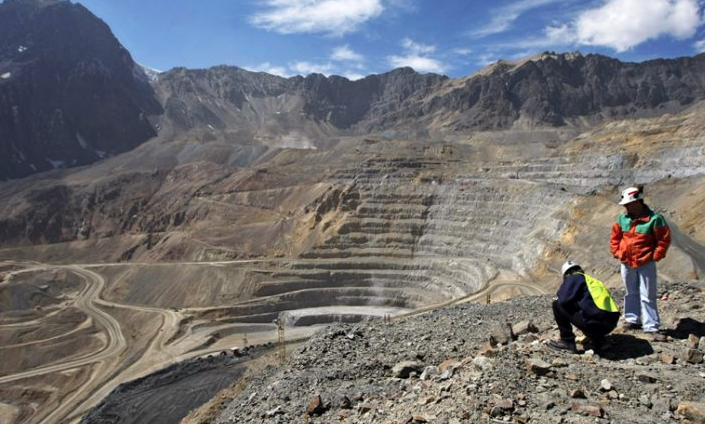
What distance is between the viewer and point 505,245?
50.4 metres

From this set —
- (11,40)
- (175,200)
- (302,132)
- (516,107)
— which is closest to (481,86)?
(516,107)

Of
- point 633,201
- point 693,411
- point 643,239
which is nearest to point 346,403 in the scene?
point 693,411

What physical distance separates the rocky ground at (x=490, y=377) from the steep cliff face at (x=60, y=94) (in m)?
139

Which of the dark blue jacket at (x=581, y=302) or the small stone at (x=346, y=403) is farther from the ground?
the dark blue jacket at (x=581, y=302)

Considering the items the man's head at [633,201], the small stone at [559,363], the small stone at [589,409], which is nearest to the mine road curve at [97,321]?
the small stone at [559,363]

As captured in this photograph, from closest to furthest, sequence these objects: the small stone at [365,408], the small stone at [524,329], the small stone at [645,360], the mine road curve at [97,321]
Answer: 1. the small stone at [645,360]
2. the small stone at [365,408]
3. the small stone at [524,329]
4. the mine road curve at [97,321]

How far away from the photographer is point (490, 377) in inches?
270

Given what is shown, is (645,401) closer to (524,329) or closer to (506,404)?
(506,404)

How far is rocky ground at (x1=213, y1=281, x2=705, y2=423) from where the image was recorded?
6055 millimetres

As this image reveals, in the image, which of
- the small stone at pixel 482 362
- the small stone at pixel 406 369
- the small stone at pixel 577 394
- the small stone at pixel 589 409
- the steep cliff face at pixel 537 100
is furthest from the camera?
the steep cliff face at pixel 537 100

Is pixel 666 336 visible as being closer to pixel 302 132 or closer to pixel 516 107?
pixel 516 107

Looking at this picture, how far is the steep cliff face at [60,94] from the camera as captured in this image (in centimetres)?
13562

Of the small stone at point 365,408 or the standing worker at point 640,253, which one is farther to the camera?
the standing worker at point 640,253

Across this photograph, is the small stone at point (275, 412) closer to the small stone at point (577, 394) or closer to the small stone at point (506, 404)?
the small stone at point (506, 404)
